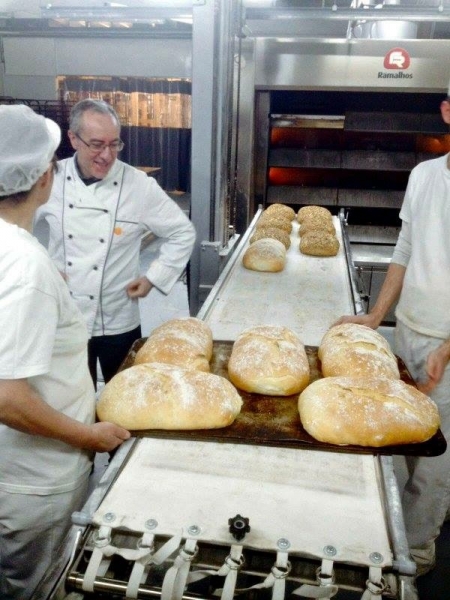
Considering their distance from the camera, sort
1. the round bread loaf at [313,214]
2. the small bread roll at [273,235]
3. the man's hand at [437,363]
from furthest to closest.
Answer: the round bread loaf at [313,214]
the small bread roll at [273,235]
the man's hand at [437,363]

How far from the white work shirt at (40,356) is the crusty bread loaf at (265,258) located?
1.64m

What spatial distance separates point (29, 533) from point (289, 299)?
5.09ft

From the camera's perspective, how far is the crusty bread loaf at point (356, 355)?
1655 millimetres

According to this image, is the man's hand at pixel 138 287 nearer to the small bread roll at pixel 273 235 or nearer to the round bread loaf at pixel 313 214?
the small bread roll at pixel 273 235

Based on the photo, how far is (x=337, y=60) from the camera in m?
3.87

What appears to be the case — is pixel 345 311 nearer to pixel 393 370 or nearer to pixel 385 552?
pixel 393 370

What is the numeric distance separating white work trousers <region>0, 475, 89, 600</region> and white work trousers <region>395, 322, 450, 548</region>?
1295 millimetres

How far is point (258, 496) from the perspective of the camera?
45.8 inches

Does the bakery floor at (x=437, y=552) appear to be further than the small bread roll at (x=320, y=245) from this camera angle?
No

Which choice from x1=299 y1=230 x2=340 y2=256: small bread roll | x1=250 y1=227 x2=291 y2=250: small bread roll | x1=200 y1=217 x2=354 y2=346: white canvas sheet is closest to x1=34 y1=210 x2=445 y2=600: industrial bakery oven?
x1=200 y1=217 x2=354 y2=346: white canvas sheet

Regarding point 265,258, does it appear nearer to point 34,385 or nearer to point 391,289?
point 391,289

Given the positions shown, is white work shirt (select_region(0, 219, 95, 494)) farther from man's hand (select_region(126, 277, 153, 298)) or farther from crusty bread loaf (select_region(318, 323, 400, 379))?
man's hand (select_region(126, 277, 153, 298))

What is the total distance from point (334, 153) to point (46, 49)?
3656mm

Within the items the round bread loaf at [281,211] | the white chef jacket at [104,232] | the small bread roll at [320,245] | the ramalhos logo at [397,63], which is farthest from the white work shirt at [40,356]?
the ramalhos logo at [397,63]
